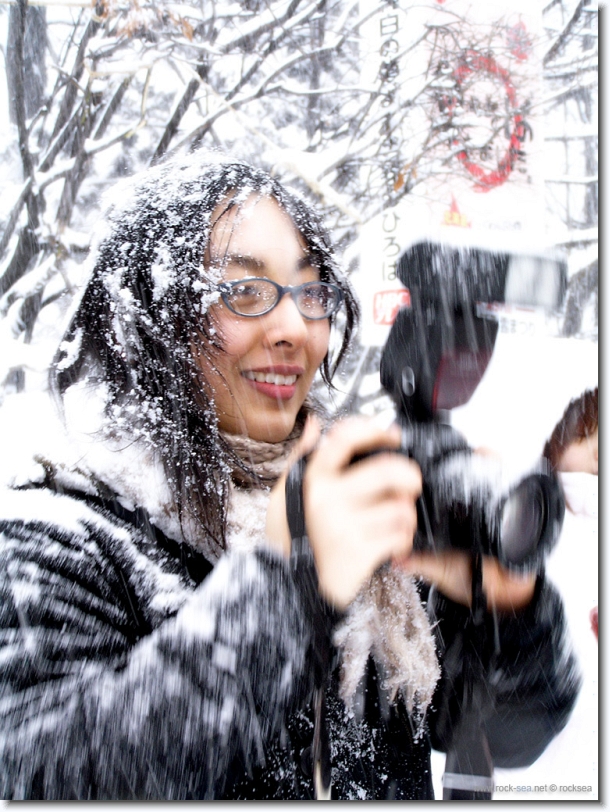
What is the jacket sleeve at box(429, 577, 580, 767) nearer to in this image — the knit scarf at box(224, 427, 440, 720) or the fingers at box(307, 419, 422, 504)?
the knit scarf at box(224, 427, 440, 720)

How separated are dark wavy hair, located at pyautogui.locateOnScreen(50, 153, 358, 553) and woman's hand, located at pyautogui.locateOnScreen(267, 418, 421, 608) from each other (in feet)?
0.66

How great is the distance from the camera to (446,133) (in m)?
2.65

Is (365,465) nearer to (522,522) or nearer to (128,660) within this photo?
(522,522)

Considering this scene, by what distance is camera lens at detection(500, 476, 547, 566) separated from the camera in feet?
1.81

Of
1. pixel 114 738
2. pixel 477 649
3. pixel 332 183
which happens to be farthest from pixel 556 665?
pixel 332 183

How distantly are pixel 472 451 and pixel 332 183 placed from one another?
8.11ft

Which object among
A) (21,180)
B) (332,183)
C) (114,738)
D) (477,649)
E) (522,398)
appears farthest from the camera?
(332,183)

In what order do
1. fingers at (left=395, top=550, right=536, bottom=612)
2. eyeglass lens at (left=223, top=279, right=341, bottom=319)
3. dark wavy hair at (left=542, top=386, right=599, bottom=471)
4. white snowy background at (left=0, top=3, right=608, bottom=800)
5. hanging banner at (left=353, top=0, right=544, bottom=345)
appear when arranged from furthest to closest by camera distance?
hanging banner at (left=353, top=0, right=544, bottom=345) < white snowy background at (left=0, top=3, right=608, bottom=800) < dark wavy hair at (left=542, top=386, right=599, bottom=471) < eyeglass lens at (left=223, top=279, right=341, bottom=319) < fingers at (left=395, top=550, right=536, bottom=612)

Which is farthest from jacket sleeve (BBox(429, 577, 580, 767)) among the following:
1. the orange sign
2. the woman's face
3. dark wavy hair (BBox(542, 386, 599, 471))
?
the orange sign

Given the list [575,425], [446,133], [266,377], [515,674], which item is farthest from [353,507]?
[446,133]

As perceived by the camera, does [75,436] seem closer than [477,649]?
Yes

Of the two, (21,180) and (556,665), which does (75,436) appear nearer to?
(556,665)

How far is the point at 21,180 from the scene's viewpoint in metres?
2.46

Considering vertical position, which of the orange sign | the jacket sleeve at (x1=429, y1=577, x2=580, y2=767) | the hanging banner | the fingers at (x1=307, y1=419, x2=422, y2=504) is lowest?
the jacket sleeve at (x1=429, y1=577, x2=580, y2=767)
